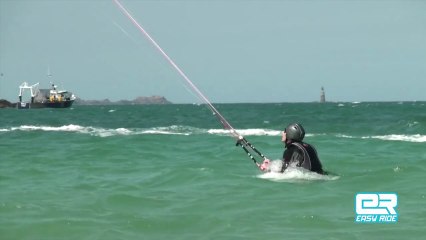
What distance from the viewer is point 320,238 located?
919 centimetres

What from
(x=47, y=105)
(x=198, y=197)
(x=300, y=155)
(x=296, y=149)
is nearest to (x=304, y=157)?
(x=300, y=155)

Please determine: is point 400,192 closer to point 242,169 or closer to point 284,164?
point 284,164

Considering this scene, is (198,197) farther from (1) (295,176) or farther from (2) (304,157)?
(2) (304,157)

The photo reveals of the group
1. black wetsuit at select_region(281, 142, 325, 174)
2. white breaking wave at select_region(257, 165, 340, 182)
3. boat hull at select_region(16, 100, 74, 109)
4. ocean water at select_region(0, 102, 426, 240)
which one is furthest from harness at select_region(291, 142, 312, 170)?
boat hull at select_region(16, 100, 74, 109)

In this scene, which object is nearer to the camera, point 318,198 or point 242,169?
point 318,198

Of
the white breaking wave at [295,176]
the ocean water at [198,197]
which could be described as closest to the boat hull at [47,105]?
the ocean water at [198,197]

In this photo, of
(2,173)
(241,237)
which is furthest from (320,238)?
(2,173)

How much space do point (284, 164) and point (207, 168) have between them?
437 centimetres

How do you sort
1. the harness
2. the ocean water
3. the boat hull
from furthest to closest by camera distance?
the boat hull, the harness, the ocean water

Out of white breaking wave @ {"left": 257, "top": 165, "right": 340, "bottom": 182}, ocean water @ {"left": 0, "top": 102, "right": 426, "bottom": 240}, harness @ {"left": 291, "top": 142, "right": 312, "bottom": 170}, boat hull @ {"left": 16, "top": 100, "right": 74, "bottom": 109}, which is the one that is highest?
boat hull @ {"left": 16, "top": 100, "right": 74, "bottom": 109}

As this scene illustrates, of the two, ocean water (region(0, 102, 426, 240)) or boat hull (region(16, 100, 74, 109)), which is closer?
ocean water (region(0, 102, 426, 240))

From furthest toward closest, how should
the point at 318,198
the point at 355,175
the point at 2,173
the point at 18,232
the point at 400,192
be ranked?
the point at 2,173, the point at 355,175, the point at 400,192, the point at 318,198, the point at 18,232

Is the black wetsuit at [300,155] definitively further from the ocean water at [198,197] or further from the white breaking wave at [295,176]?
the ocean water at [198,197]

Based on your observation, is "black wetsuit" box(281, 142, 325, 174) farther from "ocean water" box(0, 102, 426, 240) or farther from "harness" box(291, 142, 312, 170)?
"ocean water" box(0, 102, 426, 240)
